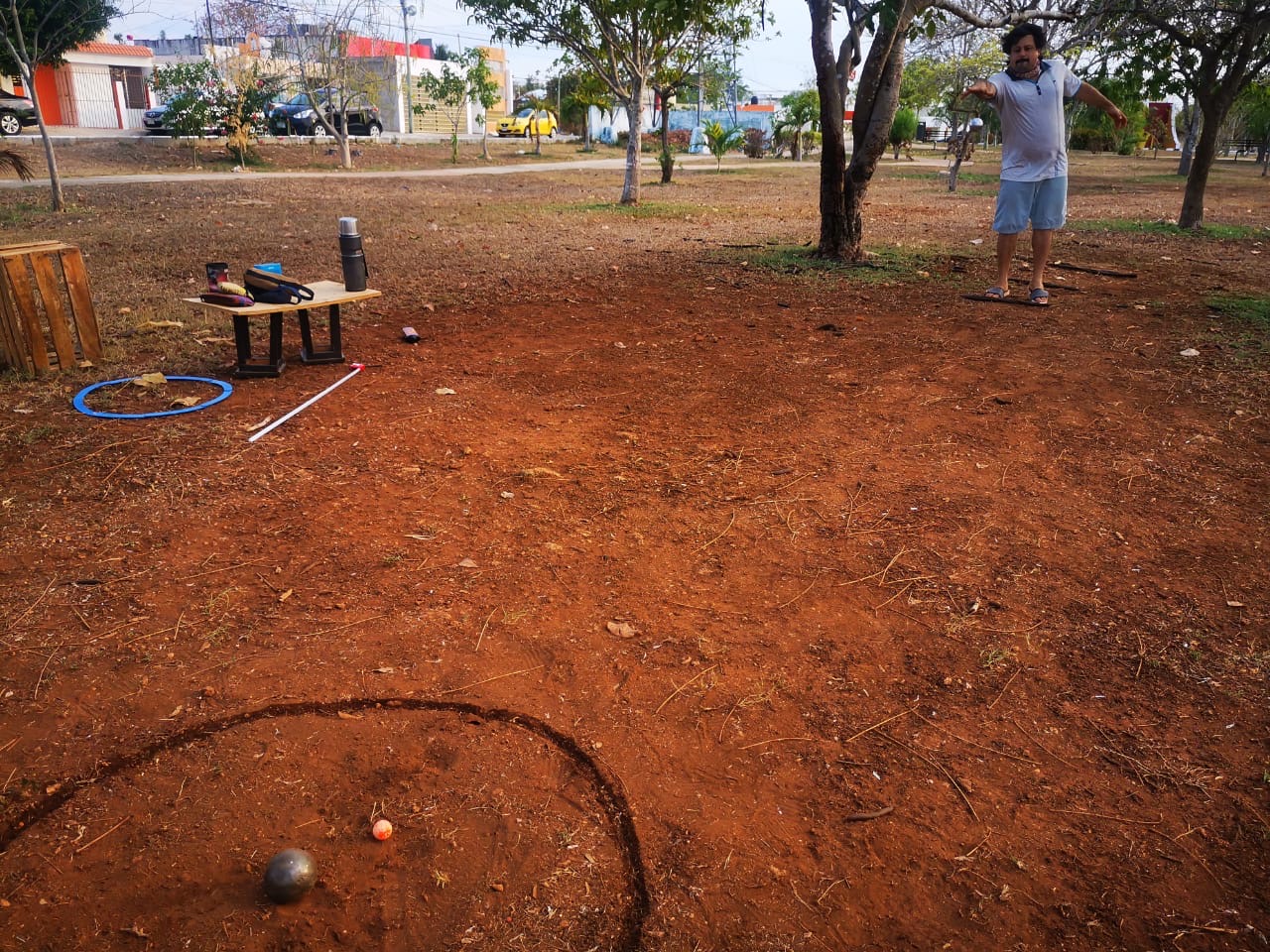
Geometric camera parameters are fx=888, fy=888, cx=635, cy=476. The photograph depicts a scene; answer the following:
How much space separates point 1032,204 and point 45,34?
21.2m

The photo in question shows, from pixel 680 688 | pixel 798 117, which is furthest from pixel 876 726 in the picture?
pixel 798 117

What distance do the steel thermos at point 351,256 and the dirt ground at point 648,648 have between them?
0.51 m

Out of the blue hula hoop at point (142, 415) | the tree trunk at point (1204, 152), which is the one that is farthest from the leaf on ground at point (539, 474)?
the tree trunk at point (1204, 152)

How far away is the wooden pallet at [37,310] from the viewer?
17.0ft

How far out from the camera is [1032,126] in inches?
262

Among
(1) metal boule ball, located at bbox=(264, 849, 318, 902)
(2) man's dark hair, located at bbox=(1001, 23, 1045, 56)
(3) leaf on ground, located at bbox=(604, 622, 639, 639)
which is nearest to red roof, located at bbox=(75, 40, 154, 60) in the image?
(2) man's dark hair, located at bbox=(1001, 23, 1045, 56)

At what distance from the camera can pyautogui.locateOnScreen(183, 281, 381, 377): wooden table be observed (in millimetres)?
5242

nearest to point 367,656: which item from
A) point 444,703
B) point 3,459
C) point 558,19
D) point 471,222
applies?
point 444,703

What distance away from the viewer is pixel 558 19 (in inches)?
612

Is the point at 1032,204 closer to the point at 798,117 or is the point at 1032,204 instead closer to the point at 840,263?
the point at 840,263

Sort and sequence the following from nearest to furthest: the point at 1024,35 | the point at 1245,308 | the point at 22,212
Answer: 1. the point at 1024,35
2. the point at 1245,308
3. the point at 22,212

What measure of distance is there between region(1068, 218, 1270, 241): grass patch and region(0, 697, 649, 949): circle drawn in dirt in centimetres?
1249

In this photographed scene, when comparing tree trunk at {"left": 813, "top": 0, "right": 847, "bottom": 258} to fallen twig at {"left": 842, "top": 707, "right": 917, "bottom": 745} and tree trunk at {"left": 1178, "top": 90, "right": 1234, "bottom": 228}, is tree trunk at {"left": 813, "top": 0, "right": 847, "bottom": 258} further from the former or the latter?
fallen twig at {"left": 842, "top": 707, "right": 917, "bottom": 745}

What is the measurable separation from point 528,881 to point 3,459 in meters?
3.63
